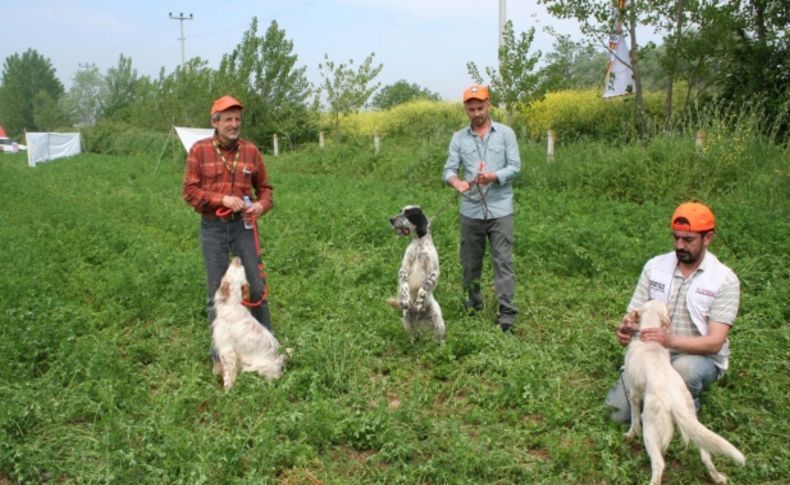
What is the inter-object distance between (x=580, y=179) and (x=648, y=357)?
29.2 ft

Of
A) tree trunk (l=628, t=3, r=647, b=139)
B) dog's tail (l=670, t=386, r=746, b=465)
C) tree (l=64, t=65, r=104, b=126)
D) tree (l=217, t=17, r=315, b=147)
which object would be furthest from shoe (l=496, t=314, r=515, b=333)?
tree (l=64, t=65, r=104, b=126)

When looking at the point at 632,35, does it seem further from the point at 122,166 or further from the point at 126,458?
the point at 122,166

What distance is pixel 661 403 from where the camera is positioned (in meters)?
3.61

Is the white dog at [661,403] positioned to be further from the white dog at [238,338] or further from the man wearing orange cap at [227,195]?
the man wearing orange cap at [227,195]

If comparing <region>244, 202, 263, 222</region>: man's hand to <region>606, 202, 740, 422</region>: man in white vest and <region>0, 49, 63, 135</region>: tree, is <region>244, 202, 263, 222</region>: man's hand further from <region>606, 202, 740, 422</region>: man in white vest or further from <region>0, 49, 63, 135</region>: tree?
<region>0, 49, 63, 135</region>: tree

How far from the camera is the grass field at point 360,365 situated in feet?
12.5

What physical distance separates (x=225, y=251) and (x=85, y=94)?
98724 mm

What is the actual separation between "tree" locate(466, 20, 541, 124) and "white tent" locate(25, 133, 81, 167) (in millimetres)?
24210

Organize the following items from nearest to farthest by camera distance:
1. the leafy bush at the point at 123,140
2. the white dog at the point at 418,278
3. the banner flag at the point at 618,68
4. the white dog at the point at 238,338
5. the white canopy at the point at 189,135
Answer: the white dog at the point at 238,338
the white dog at the point at 418,278
the banner flag at the point at 618,68
the white canopy at the point at 189,135
the leafy bush at the point at 123,140

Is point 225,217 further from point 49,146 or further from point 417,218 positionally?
point 49,146

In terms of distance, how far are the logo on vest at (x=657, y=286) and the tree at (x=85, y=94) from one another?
98346 mm

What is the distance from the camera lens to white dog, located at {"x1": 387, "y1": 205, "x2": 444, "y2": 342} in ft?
18.4

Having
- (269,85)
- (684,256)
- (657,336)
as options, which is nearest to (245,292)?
(657,336)

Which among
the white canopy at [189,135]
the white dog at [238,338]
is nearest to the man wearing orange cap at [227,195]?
the white dog at [238,338]
